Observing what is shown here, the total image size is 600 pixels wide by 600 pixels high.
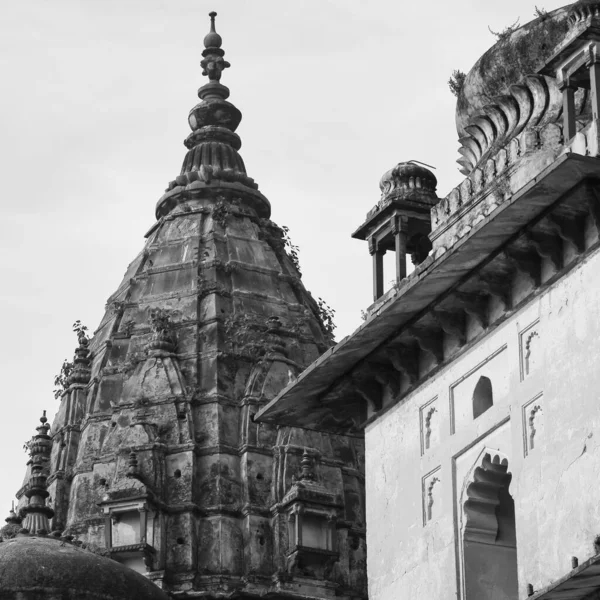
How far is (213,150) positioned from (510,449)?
23868mm

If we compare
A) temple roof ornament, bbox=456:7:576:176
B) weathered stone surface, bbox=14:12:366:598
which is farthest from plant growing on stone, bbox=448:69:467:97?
weathered stone surface, bbox=14:12:366:598

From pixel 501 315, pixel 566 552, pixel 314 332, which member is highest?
pixel 314 332

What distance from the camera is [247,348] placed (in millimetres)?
42594

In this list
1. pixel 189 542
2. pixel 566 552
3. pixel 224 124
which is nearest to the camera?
pixel 566 552

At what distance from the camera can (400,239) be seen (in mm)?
26344

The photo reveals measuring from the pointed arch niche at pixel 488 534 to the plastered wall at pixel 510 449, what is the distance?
6 cm

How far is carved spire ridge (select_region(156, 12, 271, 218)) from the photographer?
4612 centimetres

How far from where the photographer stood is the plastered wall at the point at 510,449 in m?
22.3

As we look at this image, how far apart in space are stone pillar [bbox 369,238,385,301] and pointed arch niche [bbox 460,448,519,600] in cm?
292

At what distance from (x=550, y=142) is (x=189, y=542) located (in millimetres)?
17189

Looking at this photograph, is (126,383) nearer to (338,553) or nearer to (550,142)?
(338,553)

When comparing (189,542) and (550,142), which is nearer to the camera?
(550,142)

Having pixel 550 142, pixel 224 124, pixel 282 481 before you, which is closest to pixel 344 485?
pixel 282 481

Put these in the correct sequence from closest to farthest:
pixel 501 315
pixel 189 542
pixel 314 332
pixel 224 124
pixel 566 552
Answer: pixel 566 552 → pixel 501 315 → pixel 189 542 → pixel 314 332 → pixel 224 124
